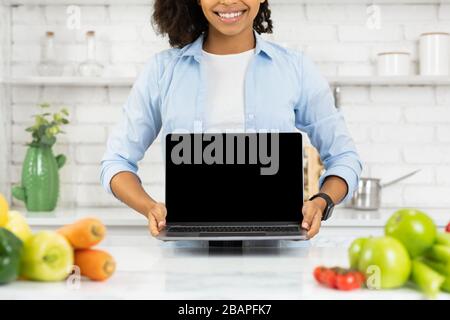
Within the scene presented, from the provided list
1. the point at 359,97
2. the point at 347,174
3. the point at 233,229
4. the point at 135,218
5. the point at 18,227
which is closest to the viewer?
the point at 18,227

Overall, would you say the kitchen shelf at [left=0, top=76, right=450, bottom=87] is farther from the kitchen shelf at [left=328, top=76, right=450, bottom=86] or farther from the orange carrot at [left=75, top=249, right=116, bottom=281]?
the orange carrot at [left=75, top=249, right=116, bottom=281]

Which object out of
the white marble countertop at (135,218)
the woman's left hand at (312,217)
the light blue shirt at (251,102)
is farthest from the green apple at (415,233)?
the white marble countertop at (135,218)

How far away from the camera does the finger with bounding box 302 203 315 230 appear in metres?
1.36

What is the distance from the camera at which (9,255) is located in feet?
2.99

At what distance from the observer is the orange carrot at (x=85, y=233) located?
100cm

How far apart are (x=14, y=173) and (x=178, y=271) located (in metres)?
2.22

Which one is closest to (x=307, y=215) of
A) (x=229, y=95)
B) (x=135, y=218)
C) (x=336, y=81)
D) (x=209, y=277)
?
(x=209, y=277)

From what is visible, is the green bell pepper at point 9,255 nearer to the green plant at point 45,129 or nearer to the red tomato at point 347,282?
the red tomato at point 347,282

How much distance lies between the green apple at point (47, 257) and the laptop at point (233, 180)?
0.44 metres

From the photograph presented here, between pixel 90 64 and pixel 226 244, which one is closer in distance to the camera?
pixel 226 244

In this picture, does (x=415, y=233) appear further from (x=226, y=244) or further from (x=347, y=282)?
(x=226, y=244)

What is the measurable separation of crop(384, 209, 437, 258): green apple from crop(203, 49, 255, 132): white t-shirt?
786mm

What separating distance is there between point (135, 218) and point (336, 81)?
113 cm
